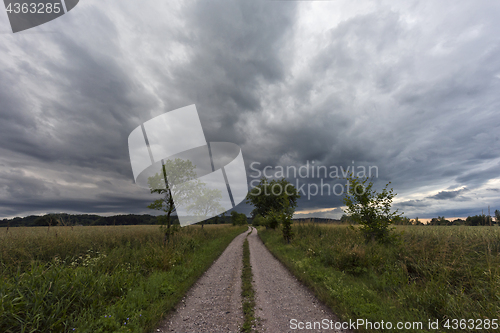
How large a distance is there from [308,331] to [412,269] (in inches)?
251

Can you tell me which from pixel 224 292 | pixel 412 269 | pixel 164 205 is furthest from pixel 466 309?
pixel 164 205

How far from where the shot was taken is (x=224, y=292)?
6.88 m

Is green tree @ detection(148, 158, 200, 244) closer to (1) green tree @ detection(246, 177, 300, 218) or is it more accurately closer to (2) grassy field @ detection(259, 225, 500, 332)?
(2) grassy field @ detection(259, 225, 500, 332)

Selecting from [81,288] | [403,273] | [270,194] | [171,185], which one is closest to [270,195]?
[270,194]

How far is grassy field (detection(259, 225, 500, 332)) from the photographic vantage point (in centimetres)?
472

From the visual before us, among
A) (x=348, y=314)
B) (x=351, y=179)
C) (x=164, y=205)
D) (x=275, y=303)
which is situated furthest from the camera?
(x=164, y=205)

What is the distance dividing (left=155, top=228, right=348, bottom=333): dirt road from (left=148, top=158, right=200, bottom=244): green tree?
7.83 m

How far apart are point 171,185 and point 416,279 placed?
51.5 ft

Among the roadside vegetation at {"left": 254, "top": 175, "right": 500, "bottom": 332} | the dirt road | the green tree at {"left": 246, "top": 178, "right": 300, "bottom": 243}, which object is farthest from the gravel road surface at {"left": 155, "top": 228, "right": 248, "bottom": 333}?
the green tree at {"left": 246, "top": 178, "right": 300, "bottom": 243}

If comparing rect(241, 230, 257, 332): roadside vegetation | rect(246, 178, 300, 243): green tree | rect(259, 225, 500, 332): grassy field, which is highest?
rect(246, 178, 300, 243): green tree

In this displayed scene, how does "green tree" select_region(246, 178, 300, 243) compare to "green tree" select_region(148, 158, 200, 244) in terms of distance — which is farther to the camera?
"green tree" select_region(246, 178, 300, 243)

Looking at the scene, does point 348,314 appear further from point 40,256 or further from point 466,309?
point 40,256

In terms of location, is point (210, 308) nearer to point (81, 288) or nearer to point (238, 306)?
point (238, 306)

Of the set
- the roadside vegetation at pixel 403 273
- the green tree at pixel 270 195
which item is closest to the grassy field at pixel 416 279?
the roadside vegetation at pixel 403 273
